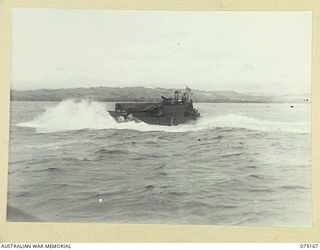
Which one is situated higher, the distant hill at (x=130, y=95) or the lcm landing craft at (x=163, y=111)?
the distant hill at (x=130, y=95)

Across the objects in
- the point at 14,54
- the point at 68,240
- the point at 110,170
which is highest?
the point at 14,54

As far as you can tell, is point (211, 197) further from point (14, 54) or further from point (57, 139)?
point (14, 54)

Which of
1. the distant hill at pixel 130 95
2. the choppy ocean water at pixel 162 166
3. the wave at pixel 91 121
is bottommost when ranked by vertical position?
the choppy ocean water at pixel 162 166

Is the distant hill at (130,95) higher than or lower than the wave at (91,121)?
higher

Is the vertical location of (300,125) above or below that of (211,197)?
above

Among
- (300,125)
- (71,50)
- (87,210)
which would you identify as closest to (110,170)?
(87,210)

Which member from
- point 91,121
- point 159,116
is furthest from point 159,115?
point 91,121
